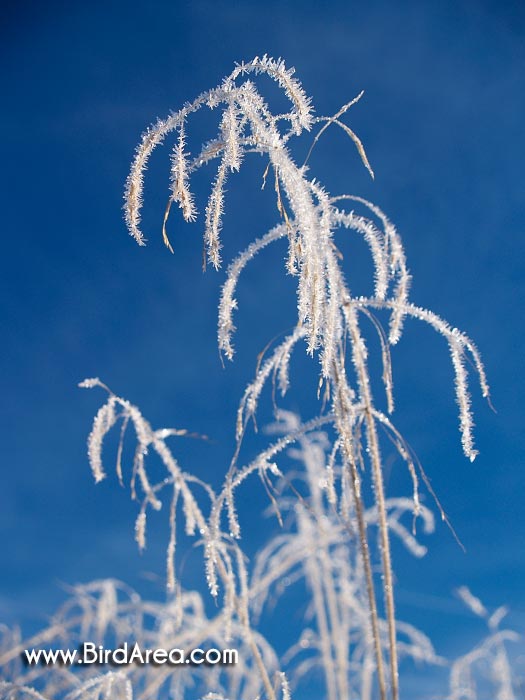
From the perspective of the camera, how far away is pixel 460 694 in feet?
9.80

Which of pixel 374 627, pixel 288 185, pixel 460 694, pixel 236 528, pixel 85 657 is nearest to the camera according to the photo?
pixel 374 627

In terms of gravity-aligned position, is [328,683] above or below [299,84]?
below

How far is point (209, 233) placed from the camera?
5.28 feet

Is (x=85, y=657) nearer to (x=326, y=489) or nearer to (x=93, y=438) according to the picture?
(x=93, y=438)

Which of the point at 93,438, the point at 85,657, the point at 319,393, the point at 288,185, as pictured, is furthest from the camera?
the point at 85,657

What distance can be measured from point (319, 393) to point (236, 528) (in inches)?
24.5

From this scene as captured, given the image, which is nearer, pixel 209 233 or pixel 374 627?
pixel 374 627

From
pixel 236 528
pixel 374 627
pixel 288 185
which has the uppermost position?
pixel 288 185

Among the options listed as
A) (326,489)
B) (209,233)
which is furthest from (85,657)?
(209,233)

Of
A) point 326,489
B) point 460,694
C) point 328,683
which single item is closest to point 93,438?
point 326,489

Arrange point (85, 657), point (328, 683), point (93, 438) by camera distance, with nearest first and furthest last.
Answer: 1. point (93, 438)
2. point (328, 683)
3. point (85, 657)

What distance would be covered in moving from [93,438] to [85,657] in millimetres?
1930

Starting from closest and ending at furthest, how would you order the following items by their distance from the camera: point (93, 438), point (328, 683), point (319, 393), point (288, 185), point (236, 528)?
point (288, 185), point (319, 393), point (236, 528), point (93, 438), point (328, 683)

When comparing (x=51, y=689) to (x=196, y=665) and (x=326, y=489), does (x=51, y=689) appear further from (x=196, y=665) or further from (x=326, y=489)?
(x=326, y=489)
